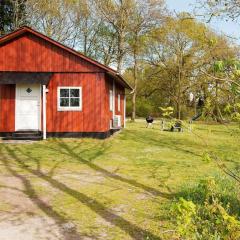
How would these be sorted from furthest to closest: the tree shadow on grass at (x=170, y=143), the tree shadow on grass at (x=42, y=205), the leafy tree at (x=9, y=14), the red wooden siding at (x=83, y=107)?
the leafy tree at (x=9, y=14) < the red wooden siding at (x=83, y=107) < the tree shadow on grass at (x=170, y=143) < the tree shadow on grass at (x=42, y=205)

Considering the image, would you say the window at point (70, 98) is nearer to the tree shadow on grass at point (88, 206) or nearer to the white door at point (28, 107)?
the white door at point (28, 107)

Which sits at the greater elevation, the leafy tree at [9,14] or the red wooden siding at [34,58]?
the leafy tree at [9,14]

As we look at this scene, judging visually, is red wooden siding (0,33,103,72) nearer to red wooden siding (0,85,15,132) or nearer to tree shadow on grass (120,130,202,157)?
red wooden siding (0,85,15,132)

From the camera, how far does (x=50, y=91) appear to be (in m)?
19.9

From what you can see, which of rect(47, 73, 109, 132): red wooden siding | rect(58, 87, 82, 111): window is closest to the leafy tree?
rect(47, 73, 109, 132): red wooden siding

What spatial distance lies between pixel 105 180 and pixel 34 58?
11193 mm

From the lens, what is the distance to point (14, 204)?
7695 mm

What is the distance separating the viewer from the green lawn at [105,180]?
21.4 ft

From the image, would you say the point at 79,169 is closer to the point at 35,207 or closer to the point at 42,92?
the point at 35,207

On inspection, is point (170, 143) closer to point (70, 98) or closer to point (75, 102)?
point (75, 102)

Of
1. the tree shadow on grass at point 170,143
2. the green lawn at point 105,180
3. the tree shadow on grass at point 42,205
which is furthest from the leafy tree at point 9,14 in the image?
the tree shadow on grass at point 42,205

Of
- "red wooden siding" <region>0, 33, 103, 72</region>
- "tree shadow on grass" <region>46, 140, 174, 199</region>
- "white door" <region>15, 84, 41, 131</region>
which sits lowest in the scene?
"tree shadow on grass" <region>46, 140, 174, 199</region>

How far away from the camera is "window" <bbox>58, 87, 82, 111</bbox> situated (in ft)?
65.4

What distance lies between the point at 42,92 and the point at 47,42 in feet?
7.82
